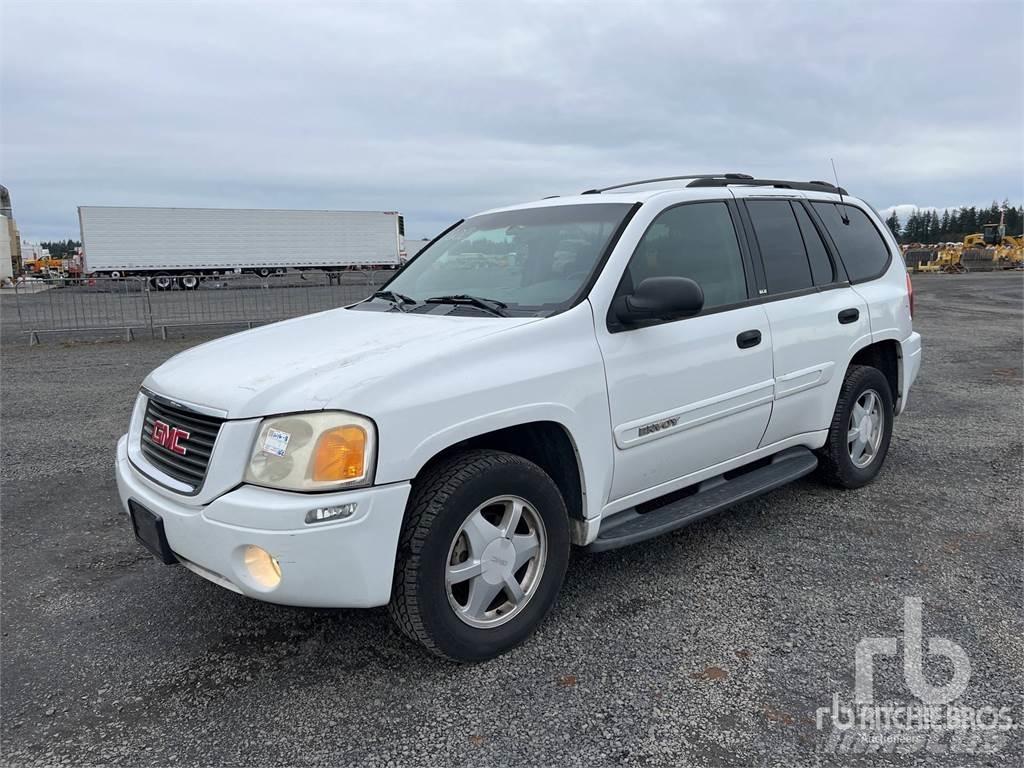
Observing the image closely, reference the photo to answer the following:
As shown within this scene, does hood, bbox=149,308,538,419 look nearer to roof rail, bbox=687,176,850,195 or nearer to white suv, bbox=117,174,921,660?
white suv, bbox=117,174,921,660

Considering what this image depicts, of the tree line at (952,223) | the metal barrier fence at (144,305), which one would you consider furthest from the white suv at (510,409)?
the tree line at (952,223)

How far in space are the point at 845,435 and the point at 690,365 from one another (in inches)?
66.5

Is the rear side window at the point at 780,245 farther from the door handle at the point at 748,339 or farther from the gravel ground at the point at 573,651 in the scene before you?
the gravel ground at the point at 573,651

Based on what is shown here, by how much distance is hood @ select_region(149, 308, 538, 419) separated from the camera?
103 inches

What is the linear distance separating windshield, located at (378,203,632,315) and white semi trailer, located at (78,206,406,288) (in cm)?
3287

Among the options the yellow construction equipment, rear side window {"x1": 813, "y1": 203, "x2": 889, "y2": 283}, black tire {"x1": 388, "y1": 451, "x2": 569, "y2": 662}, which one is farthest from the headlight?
the yellow construction equipment

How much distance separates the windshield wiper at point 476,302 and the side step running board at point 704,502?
1.08 m

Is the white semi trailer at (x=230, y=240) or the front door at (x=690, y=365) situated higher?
the white semi trailer at (x=230, y=240)

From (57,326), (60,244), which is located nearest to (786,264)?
(57,326)

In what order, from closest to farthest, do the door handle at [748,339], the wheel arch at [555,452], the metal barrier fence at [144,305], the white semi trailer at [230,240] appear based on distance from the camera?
1. the wheel arch at [555,452]
2. the door handle at [748,339]
3. the metal barrier fence at [144,305]
4. the white semi trailer at [230,240]

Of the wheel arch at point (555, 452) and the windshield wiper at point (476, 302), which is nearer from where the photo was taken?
the wheel arch at point (555, 452)

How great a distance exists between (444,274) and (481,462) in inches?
61.4

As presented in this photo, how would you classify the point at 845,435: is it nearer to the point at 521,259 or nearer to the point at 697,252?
the point at 697,252

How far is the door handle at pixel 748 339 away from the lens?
3.75 metres
